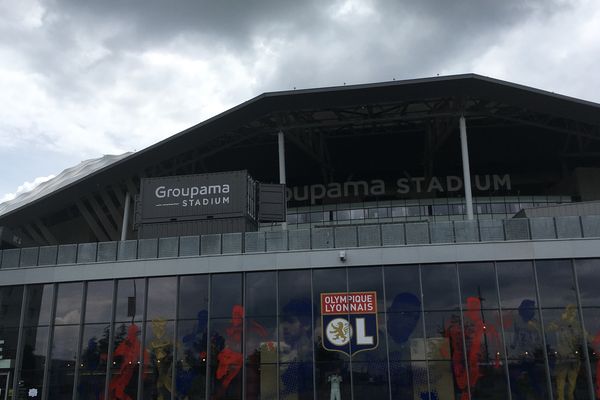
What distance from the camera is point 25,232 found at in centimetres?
4422

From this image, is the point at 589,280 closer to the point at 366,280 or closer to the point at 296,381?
the point at 366,280

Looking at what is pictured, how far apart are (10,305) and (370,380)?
19781mm

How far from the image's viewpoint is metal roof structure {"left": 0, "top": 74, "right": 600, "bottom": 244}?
3625cm

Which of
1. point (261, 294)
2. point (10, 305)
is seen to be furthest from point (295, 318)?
point (10, 305)

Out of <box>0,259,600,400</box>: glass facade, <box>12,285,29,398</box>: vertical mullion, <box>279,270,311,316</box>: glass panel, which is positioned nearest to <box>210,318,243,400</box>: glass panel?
<box>0,259,600,400</box>: glass facade

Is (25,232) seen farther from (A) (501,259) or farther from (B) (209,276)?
(A) (501,259)

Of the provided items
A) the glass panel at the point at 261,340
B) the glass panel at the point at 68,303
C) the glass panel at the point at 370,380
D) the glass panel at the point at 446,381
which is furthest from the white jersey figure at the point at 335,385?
the glass panel at the point at 68,303

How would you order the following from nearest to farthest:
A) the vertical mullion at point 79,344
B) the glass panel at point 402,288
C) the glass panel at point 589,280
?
the glass panel at point 589,280 → the glass panel at point 402,288 → the vertical mullion at point 79,344

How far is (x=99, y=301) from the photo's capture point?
2981cm

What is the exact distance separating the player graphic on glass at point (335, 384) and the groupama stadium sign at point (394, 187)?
77.3ft

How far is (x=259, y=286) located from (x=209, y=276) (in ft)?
8.60

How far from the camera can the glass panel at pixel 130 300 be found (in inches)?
1142

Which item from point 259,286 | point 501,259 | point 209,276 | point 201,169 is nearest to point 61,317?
point 209,276

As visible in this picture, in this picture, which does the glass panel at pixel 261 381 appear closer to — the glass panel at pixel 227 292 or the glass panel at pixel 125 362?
the glass panel at pixel 227 292
